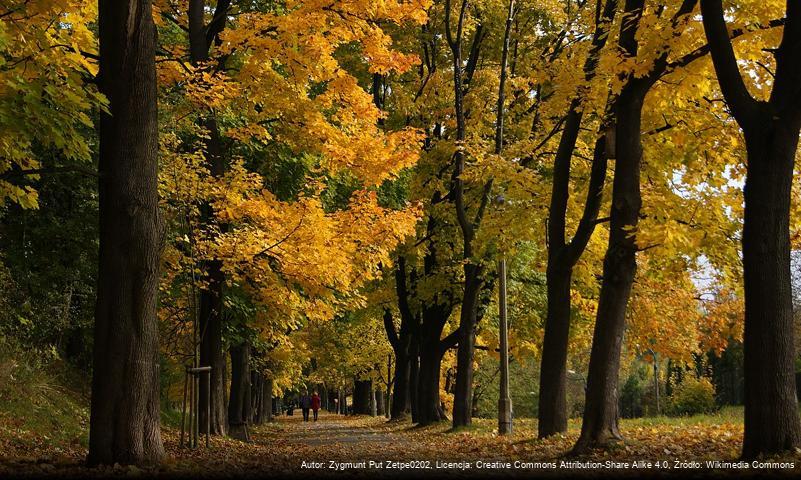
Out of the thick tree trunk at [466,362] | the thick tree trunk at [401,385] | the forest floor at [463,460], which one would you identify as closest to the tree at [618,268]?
the forest floor at [463,460]

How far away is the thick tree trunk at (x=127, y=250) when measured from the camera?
8.66m

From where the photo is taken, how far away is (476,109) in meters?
22.1

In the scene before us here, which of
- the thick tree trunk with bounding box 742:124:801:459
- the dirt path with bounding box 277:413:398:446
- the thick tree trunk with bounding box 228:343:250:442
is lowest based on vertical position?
the dirt path with bounding box 277:413:398:446

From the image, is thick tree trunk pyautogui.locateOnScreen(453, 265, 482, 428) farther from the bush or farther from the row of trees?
the bush

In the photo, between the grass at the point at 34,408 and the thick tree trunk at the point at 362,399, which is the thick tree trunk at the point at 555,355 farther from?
the thick tree trunk at the point at 362,399

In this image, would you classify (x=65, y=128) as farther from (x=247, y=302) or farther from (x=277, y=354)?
(x=277, y=354)

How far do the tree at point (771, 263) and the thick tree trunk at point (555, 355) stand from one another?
6126 mm

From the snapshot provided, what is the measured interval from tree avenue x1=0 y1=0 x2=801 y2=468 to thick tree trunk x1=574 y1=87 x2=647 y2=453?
0.04 meters

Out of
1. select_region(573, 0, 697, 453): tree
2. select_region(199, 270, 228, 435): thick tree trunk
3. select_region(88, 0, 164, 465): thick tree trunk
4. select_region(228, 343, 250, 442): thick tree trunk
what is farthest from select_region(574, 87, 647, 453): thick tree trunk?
select_region(228, 343, 250, 442): thick tree trunk

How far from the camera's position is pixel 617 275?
11.3 m

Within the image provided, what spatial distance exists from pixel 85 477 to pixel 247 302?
995cm

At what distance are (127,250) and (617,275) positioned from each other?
6.84 m

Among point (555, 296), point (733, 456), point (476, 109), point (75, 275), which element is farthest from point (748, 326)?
point (476, 109)

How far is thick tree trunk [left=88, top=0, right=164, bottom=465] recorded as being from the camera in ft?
28.4
